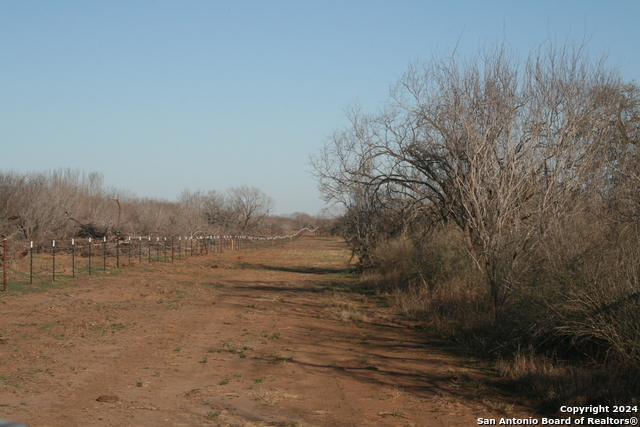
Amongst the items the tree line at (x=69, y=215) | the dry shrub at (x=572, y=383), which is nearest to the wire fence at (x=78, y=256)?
the tree line at (x=69, y=215)

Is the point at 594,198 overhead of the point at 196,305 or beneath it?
overhead

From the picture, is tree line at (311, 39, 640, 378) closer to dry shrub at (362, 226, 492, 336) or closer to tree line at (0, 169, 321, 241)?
dry shrub at (362, 226, 492, 336)

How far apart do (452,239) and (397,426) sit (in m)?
10.9

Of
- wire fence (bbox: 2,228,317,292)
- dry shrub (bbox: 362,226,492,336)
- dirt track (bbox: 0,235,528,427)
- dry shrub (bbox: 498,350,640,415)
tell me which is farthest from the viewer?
wire fence (bbox: 2,228,317,292)

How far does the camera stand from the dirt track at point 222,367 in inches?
241

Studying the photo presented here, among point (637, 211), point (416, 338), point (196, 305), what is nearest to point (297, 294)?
point (196, 305)

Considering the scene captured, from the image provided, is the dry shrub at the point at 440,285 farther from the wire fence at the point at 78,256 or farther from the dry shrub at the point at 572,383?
the wire fence at the point at 78,256

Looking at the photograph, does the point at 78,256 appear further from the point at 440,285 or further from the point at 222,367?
the point at 222,367

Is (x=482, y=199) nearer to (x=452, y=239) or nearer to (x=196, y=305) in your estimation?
(x=452, y=239)

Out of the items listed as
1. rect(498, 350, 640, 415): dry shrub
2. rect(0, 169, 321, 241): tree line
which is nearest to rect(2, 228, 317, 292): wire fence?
rect(0, 169, 321, 241): tree line

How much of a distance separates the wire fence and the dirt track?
462cm

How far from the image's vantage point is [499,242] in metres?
10.0

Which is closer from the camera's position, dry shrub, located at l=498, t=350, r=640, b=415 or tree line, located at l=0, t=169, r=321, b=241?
dry shrub, located at l=498, t=350, r=640, b=415

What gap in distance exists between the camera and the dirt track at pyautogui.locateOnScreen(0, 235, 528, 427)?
6.12m
